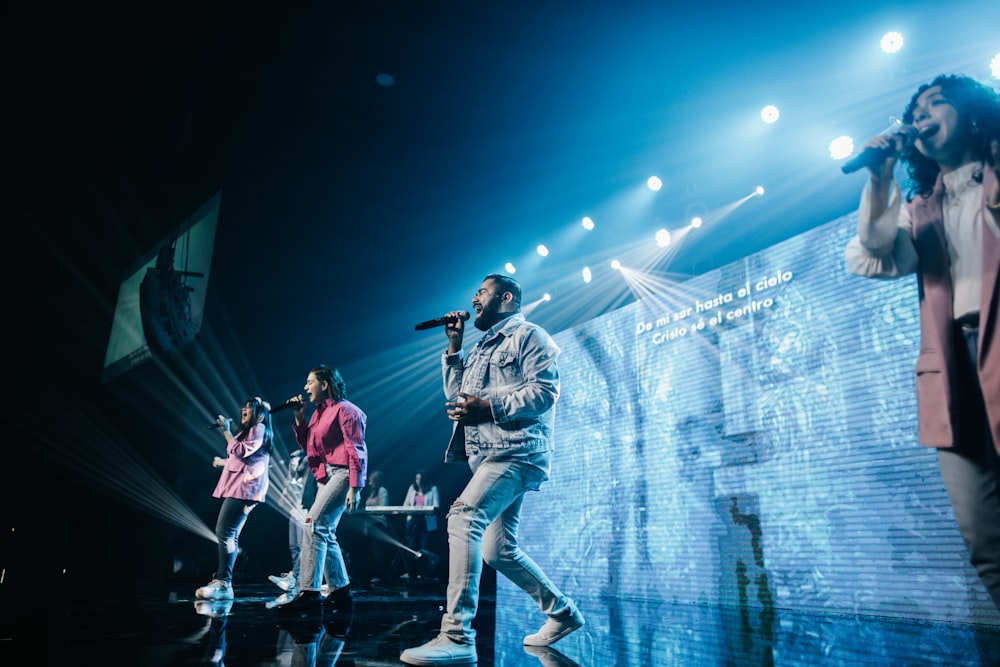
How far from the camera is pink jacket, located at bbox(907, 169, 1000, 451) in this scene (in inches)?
56.9

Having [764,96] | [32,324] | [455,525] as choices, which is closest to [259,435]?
[455,525]

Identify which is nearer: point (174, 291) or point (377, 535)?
point (174, 291)

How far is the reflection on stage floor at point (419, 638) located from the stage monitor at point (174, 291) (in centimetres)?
418

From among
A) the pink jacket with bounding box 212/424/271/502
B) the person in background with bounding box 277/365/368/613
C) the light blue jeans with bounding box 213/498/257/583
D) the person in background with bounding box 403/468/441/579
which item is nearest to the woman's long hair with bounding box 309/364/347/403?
the person in background with bounding box 277/365/368/613

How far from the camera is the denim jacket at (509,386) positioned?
253 cm

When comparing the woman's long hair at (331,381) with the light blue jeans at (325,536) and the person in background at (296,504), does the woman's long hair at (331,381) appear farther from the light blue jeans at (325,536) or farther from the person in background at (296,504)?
the person in background at (296,504)

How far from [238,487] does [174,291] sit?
4.08 m

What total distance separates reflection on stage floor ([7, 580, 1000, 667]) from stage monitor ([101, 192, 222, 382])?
4.18m

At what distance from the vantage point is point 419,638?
9.70ft

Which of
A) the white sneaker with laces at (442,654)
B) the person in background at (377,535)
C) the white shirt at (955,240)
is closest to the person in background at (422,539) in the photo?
the person in background at (377,535)

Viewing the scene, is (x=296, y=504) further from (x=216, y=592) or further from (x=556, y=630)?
(x=556, y=630)

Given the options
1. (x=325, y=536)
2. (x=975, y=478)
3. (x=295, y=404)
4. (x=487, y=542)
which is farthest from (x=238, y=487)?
(x=975, y=478)

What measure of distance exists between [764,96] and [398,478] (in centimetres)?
→ 890

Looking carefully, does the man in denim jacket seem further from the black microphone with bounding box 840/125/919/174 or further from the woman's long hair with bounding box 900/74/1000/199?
the woman's long hair with bounding box 900/74/1000/199
